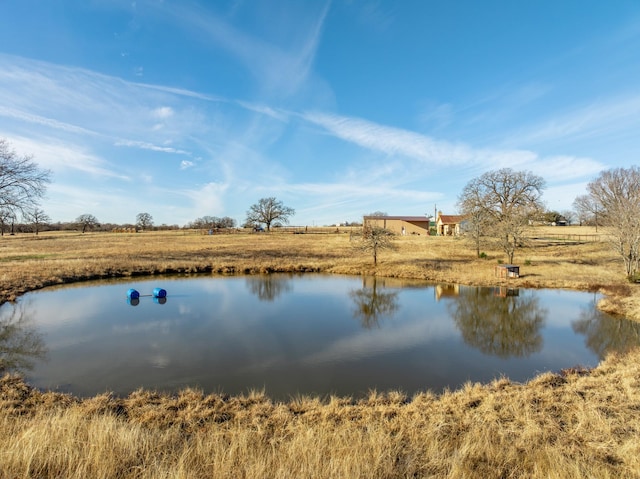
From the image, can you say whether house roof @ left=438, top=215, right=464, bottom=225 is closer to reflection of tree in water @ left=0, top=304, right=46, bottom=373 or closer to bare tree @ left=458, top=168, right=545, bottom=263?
bare tree @ left=458, top=168, right=545, bottom=263

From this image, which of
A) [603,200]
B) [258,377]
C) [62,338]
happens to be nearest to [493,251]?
[603,200]

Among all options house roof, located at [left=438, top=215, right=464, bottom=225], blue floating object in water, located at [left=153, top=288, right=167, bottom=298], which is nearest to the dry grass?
blue floating object in water, located at [left=153, top=288, right=167, bottom=298]

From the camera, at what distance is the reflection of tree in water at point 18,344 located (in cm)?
921

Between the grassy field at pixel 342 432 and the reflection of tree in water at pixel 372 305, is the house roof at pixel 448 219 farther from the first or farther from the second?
the grassy field at pixel 342 432

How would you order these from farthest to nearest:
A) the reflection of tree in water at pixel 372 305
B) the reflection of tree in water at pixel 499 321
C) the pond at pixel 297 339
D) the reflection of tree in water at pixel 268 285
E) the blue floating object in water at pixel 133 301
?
1. the reflection of tree in water at pixel 268 285
2. the blue floating object in water at pixel 133 301
3. the reflection of tree in water at pixel 372 305
4. the reflection of tree in water at pixel 499 321
5. the pond at pixel 297 339

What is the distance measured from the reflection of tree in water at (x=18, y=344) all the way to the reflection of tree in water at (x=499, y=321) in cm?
1351

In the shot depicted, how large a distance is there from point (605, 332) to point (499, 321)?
3530 millimetres

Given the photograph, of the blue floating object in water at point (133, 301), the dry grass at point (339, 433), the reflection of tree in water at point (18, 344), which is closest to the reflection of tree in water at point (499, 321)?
the dry grass at point (339, 433)

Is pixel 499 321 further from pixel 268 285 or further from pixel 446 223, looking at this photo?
pixel 446 223

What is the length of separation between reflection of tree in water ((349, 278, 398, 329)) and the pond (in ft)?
0.33

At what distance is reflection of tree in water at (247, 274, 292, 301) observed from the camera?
63.0ft

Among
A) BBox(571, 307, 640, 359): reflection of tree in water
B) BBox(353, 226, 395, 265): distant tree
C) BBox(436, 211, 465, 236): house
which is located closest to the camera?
BBox(571, 307, 640, 359): reflection of tree in water

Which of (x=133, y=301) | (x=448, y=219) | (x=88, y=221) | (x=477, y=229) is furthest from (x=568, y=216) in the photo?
(x=88, y=221)

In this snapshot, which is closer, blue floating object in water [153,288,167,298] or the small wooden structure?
blue floating object in water [153,288,167,298]
